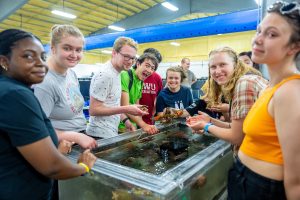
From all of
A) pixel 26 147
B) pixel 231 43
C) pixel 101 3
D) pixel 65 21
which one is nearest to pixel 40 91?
pixel 26 147

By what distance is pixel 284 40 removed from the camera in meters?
0.73

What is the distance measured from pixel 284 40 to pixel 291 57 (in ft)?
0.25

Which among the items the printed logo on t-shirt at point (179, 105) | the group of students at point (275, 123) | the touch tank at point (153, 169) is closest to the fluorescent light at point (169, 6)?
the printed logo on t-shirt at point (179, 105)

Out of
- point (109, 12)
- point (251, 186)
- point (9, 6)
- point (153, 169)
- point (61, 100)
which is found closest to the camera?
point (251, 186)

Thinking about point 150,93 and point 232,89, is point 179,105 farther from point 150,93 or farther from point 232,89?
point 232,89

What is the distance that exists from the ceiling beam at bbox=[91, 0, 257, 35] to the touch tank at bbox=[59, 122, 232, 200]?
624 centimetres

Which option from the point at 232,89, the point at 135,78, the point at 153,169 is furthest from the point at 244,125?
the point at 135,78

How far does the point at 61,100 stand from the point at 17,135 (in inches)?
24.5

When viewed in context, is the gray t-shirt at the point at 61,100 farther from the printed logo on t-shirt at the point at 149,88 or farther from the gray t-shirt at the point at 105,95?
the printed logo on t-shirt at the point at 149,88

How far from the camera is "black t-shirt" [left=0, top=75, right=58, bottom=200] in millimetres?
667

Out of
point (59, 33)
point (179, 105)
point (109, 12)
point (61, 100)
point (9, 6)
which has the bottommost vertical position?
point (179, 105)

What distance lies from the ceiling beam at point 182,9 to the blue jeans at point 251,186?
6736mm

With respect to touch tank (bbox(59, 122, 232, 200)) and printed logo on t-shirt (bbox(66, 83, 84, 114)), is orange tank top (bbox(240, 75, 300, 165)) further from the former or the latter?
printed logo on t-shirt (bbox(66, 83, 84, 114))

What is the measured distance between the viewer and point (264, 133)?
0.74m
